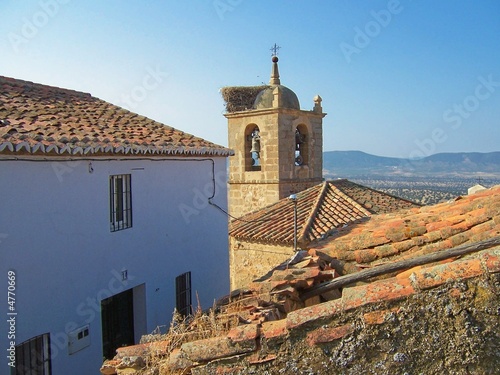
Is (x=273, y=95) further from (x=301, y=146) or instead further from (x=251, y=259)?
(x=251, y=259)

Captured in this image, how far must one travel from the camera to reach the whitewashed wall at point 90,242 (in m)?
5.66

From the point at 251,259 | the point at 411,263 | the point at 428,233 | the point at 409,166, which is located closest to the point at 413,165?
the point at 409,166

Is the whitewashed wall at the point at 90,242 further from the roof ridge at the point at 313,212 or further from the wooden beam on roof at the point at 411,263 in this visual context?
the wooden beam on roof at the point at 411,263

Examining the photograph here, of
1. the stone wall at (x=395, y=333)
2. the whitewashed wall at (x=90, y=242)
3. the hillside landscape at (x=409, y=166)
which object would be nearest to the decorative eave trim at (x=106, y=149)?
the whitewashed wall at (x=90, y=242)

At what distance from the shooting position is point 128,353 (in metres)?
3.16

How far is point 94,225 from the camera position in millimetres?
6801

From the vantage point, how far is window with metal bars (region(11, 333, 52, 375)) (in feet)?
19.0

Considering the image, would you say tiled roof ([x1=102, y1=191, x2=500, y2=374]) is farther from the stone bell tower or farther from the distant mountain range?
the distant mountain range

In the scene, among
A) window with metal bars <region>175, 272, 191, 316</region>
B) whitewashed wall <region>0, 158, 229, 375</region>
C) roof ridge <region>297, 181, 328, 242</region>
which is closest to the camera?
whitewashed wall <region>0, 158, 229, 375</region>

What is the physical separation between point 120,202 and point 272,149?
29.8 ft

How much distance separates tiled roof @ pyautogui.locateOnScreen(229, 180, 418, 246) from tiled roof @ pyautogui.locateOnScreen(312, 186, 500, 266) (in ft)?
18.0

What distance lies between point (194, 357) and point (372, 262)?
2030mm

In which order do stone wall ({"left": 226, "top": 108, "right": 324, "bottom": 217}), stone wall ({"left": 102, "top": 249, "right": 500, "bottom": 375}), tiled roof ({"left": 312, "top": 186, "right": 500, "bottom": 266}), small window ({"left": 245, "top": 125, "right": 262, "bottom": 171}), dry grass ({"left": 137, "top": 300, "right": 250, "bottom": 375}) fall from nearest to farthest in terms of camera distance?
stone wall ({"left": 102, "top": 249, "right": 500, "bottom": 375}), dry grass ({"left": 137, "top": 300, "right": 250, "bottom": 375}), tiled roof ({"left": 312, "top": 186, "right": 500, "bottom": 266}), stone wall ({"left": 226, "top": 108, "right": 324, "bottom": 217}), small window ({"left": 245, "top": 125, "right": 262, "bottom": 171})

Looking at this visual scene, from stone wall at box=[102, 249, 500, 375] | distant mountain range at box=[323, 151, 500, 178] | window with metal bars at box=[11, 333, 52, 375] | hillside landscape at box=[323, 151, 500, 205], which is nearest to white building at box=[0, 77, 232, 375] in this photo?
window with metal bars at box=[11, 333, 52, 375]
